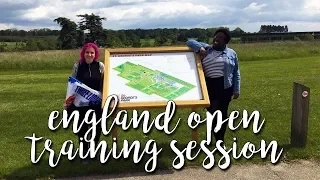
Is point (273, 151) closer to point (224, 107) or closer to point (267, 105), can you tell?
point (224, 107)

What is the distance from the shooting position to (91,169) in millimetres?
6008

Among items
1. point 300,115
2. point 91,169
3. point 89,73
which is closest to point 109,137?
point 91,169

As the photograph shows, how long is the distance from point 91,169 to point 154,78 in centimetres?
161

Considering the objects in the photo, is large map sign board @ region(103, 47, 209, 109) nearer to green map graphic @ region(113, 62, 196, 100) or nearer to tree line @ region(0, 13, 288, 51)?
green map graphic @ region(113, 62, 196, 100)

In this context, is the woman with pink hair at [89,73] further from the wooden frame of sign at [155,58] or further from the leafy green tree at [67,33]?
the leafy green tree at [67,33]

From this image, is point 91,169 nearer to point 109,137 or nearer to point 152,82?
point 152,82

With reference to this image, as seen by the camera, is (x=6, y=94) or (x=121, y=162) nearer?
(x=121, y=162)

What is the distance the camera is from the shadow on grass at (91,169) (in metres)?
5.86

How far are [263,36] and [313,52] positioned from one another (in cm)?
3631

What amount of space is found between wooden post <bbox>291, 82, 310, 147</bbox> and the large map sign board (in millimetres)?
1521

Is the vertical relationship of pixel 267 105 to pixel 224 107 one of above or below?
below

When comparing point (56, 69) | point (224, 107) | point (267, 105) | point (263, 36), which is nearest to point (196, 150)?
point (224, 107)

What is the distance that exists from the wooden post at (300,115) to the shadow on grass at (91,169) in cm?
206

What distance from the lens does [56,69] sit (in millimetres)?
28219
